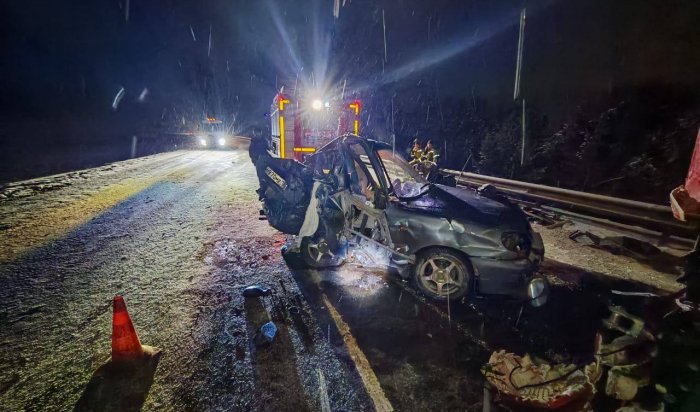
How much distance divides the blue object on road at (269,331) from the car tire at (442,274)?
1.69 m

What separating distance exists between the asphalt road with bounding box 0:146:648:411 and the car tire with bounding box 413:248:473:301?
0.16 metres

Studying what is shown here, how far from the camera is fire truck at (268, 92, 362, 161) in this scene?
10.9m

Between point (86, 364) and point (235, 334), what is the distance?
1151mm

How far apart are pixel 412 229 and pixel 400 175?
1.16m

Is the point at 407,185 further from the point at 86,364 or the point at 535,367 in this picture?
the point at 86,364

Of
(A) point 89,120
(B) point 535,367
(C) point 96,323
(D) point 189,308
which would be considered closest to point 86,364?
(C) point 96,323

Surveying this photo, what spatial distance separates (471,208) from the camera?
3.72 meters

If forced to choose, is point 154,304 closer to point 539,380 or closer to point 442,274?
point 442,274

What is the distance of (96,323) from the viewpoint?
10.2ft

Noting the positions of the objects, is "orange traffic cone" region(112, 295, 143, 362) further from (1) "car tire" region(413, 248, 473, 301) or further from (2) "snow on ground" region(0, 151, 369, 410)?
(1) "car tire" region(413, 248, 473, 301)

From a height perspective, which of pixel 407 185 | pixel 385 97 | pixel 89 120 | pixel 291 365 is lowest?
pixel 291 365

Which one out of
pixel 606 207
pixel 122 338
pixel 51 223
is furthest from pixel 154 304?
pixel 606 207

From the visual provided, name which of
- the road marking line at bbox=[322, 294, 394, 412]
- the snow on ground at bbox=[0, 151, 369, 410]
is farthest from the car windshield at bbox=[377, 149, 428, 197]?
the snow on ground at bbox=[0, 151, 369, 410]

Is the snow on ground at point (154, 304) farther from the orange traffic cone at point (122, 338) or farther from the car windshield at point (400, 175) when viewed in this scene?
the car windshield at point (400, 175)
